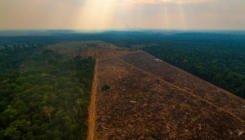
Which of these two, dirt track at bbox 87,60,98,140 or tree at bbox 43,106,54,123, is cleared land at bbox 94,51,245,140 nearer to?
dirt track at bbox 87,60,98,140

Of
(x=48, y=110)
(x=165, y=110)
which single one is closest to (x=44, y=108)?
(x=48, y=110)

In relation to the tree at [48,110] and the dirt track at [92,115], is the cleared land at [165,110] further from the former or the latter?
the tree at [48,110]

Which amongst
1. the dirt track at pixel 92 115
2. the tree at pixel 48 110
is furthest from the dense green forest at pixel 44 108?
the dirt track at pixel 92 115

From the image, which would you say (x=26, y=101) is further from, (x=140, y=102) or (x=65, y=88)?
(x=140, y=102)

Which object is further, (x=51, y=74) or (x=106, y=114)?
(x=51, y=74)

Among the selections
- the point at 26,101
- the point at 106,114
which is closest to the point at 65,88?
the point at 26,101

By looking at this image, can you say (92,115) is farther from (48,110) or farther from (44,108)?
(44,108)

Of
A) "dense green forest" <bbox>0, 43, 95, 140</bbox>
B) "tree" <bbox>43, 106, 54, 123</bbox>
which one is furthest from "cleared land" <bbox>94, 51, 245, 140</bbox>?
"tree" <bbox>43, 106, 54, 123</bbox>

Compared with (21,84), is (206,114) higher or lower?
lower
